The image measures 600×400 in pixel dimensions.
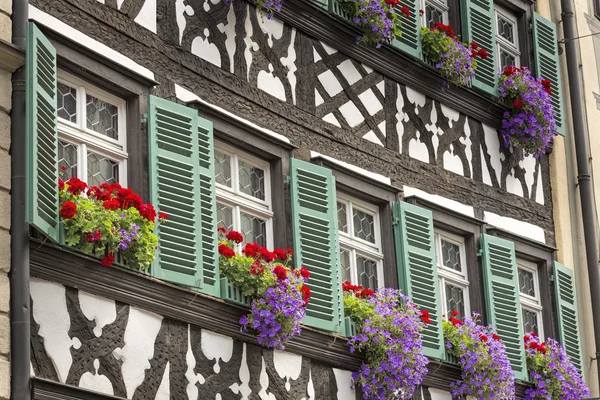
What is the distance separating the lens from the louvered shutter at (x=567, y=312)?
1603 centimetres

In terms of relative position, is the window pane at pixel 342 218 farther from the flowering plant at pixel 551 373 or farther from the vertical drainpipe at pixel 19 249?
the vertical drainpipe at pixel 19 249

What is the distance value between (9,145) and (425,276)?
5271mm

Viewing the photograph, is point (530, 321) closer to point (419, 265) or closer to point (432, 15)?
point (419, 265)

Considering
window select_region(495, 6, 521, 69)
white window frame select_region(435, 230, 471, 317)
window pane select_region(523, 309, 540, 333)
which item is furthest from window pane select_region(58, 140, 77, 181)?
window select_region(495, 6, 521, 69)

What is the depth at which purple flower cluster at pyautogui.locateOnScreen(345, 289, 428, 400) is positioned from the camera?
12.7m

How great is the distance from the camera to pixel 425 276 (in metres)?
14.0

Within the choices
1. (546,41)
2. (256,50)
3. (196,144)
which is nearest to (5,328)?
(196,144)

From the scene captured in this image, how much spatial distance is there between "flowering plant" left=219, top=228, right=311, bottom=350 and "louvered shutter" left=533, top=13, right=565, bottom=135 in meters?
6.23

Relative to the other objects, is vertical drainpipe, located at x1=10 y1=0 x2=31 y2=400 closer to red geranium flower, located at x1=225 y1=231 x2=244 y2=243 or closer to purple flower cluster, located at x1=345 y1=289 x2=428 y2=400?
red geranium flower, located at x1=225 y1=231 x2=244 y2=243

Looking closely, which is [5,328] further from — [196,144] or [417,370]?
[417,370]

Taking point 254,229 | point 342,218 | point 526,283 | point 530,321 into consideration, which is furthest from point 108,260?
point 526,283

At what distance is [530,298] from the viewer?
1609cm

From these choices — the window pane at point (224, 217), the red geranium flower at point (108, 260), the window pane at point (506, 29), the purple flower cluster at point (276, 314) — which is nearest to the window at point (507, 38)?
the window pane at point (506, 29)

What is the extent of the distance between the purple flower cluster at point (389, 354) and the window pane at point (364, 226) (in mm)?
918
